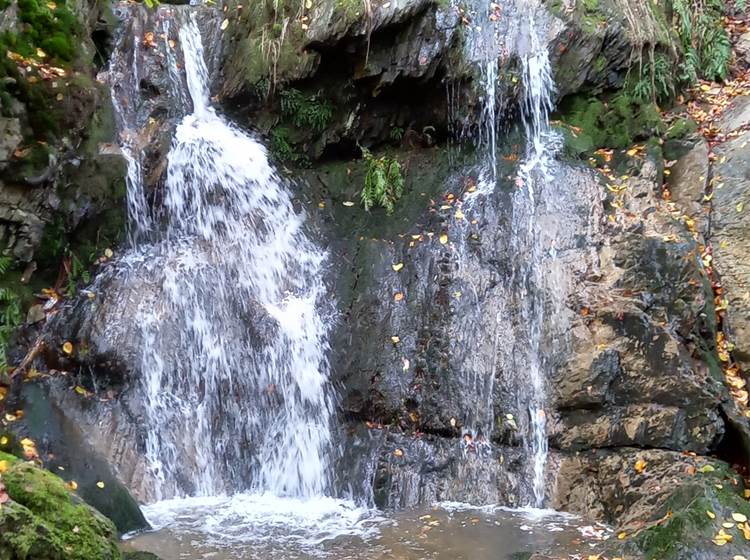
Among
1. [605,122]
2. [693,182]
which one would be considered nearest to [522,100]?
[605,122]

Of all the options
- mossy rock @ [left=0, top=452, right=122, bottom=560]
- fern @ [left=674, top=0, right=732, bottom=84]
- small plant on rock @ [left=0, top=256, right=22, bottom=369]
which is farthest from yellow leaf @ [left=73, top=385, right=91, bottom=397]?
fern @ [left=674, top=0, right=732, bottom=84]

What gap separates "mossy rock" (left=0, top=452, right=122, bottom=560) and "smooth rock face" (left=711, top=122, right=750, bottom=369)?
6046 millimetres

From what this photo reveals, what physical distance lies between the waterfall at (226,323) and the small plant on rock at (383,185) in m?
0.94

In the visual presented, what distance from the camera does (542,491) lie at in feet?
20.5

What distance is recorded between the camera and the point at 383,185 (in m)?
8.27

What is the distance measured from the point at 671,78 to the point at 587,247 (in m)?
3.27

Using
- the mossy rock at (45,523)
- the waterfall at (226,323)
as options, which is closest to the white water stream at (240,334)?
the waterfall at (226,323)

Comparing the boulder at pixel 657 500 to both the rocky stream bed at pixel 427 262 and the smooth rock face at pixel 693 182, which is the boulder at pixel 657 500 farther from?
the smooth rock face at pixel 693 182

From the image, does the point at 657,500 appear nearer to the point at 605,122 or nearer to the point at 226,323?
the point at 226,323

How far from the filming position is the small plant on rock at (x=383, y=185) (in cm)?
826

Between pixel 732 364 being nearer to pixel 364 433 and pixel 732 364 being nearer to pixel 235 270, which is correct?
pixel 364 433

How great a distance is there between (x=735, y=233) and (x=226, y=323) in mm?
5713

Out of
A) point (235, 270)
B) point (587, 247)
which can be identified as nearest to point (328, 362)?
point (235, 270)

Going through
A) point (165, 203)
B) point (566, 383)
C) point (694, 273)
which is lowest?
point (566, 383)
